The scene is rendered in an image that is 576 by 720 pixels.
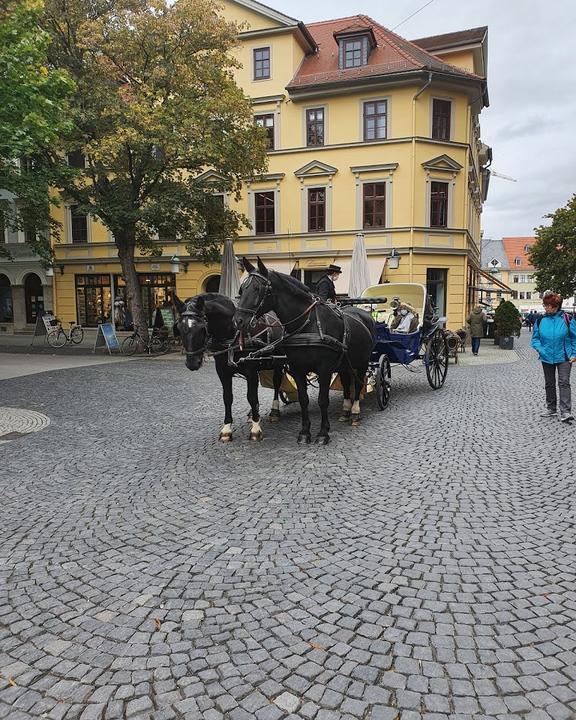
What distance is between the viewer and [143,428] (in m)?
7.69

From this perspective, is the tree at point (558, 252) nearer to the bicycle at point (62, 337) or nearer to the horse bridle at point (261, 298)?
the bicycle at point (62, 337)

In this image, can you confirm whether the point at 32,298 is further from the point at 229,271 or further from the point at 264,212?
the point at 229,271

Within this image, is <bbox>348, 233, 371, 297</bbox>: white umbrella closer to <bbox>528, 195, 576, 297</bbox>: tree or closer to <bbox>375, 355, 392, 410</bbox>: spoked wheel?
<bbox>375, 355, 392, 410</bbox>: spoked wheel

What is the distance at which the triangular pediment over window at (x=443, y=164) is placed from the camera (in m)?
22.5

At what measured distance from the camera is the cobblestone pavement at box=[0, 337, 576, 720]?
240cm

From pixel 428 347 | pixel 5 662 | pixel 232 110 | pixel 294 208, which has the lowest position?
pixel 5 662

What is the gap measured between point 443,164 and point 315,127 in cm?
593

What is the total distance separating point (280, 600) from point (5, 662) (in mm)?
1445

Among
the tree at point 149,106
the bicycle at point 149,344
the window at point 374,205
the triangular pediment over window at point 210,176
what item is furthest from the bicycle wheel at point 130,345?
the window at point 374,205

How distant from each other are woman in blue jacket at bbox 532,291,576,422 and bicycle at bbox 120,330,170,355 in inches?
565

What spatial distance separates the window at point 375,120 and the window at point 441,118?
2111mm

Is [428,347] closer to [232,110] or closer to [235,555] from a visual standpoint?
[235,555]

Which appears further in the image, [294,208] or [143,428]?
[294,208]

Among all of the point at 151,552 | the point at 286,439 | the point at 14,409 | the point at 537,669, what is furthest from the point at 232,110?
the point at 537,669
